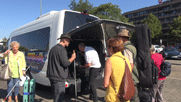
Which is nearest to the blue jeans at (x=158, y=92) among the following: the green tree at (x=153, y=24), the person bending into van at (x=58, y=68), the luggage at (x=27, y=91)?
the person bending into van at (x=58, y=68)

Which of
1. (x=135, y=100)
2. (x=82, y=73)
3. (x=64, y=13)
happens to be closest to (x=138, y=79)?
(x=135, y=100)

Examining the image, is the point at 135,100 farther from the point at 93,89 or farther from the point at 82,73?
the point at 82,73

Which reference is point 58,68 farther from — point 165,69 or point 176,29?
point 176,29

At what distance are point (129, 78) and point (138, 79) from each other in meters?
0.88

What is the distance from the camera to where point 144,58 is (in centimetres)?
260

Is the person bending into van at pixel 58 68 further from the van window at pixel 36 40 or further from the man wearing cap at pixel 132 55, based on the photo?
the van window at pixel 36 40

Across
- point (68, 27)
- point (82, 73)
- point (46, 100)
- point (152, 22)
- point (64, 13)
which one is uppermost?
point (152, 22)

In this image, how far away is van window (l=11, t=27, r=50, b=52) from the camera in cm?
475

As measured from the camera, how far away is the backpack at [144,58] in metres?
2.61

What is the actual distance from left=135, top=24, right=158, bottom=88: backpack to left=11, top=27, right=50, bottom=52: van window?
3.04 m

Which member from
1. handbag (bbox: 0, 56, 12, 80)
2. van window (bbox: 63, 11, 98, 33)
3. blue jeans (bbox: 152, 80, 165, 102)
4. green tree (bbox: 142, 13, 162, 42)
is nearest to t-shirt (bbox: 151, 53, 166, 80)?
blue jeans (bbox: 152, 80, 165, 102)

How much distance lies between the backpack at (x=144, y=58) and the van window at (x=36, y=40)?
3044 mm

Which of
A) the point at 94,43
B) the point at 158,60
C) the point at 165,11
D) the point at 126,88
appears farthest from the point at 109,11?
the point at 165,11

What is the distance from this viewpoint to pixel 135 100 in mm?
2553
